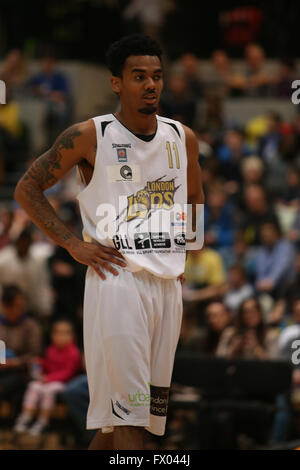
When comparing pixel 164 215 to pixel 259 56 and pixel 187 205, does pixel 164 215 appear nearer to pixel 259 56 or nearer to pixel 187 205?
pixel 187 205

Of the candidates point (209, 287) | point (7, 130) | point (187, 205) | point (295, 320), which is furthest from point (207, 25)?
point (187, 205)

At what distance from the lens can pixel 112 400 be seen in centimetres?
480

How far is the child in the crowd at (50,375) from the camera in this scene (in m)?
9.41

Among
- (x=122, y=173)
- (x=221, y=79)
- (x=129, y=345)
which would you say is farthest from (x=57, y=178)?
(x=221, y=79)

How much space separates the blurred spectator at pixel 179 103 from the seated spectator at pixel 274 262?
319 cm

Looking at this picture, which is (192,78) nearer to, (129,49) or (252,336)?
(252,336)

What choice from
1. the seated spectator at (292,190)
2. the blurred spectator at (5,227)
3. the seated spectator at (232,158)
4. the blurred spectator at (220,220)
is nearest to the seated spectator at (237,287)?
the blurred spectator at (220,220)

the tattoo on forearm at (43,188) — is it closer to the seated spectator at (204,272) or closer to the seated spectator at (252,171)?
the seated spectator at (204,272)

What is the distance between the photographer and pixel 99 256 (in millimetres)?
4863

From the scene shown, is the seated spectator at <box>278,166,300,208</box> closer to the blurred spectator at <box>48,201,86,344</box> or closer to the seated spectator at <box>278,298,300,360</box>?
the seated spectator at <box>278,298,300,360</box>

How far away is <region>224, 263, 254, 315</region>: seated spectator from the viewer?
10367 mm

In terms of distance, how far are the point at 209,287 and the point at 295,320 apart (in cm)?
176

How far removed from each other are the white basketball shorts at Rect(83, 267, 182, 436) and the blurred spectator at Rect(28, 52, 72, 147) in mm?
10443

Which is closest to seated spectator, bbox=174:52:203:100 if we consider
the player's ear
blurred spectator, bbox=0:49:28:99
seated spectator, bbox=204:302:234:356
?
blurred spectator, bbox=0:49:28:99
